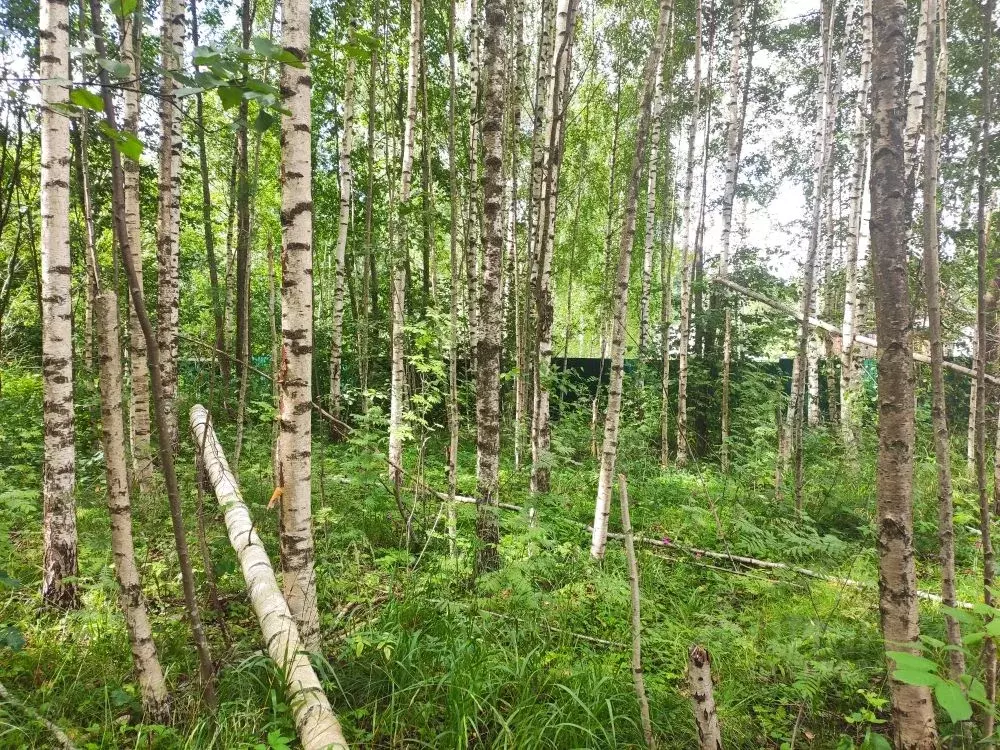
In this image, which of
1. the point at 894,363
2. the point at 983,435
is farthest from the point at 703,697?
the point at 983,435

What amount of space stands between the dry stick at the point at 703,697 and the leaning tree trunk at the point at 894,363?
2.21ft

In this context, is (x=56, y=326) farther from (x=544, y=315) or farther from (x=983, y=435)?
(x=983, y=435)

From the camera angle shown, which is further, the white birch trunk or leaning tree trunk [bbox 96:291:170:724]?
the white birch trunk

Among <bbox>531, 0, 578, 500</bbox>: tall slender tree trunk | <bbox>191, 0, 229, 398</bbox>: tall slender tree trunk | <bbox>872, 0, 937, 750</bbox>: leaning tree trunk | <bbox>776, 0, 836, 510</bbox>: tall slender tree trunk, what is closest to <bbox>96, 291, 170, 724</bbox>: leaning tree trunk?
<bbox>191, 0, 229, 398</bbox>: tall slender tree trunk

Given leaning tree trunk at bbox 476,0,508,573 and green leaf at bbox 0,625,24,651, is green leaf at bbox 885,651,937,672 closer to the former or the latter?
leaning tree trunk at bbox 476,0,508,573

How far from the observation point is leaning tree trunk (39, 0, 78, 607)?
11.3 ft

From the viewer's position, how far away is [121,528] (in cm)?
227

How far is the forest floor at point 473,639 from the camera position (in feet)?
8.00

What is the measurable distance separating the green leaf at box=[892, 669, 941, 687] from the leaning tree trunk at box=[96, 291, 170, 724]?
2.64 meters

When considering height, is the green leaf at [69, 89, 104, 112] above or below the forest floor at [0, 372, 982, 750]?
above

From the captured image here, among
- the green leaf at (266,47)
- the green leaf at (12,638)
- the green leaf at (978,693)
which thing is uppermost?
the green leaf at (266,47)

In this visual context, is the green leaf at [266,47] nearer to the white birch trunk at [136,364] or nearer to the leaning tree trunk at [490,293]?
the leaning tree trunk at [490,293]

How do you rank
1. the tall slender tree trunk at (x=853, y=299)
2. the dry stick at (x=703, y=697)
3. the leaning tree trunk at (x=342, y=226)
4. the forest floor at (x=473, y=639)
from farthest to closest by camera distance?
the leaning tree trunk at (x=342, y=226) → the tall slender tree trunk at (x=853, y=299) → the forest floor at (x=473, y=639) → the dry stick at (x=703, y=697)

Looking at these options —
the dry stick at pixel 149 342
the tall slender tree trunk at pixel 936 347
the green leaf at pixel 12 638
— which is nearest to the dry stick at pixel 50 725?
the green leaf at pixel 12 638
